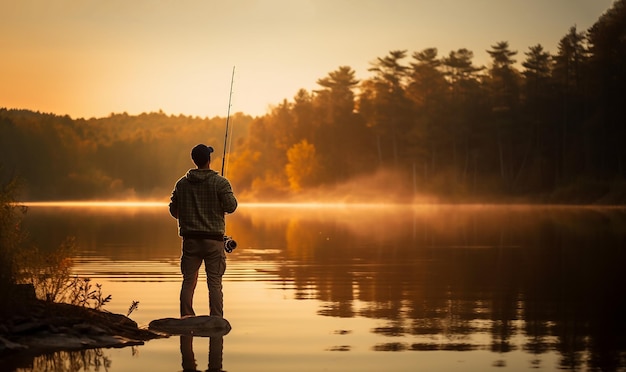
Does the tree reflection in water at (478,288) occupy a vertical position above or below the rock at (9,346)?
above

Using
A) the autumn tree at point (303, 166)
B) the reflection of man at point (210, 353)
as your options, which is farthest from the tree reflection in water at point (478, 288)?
the autumn tree at point (303, 166)

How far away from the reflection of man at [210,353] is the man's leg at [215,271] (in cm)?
69

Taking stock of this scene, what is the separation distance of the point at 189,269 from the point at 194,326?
2.23ft

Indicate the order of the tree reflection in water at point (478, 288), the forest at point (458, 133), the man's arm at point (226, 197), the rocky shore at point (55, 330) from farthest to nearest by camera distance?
the forest at point (458, 133), the man's arm at point (226, 197), the tree reflection in water at point (478, 288), the rocky shore at point (55, 330)

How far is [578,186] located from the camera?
86.2 meters

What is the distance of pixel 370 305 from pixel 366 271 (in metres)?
5.88

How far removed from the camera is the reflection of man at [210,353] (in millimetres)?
9719

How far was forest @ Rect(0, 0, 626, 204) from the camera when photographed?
91.2 meters

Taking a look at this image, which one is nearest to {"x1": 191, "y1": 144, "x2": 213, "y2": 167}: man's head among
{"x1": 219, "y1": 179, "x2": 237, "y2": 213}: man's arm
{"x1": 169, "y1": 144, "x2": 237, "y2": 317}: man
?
{"x1": 169, "y1": 144, "x2": 237, "y2": 317}: man

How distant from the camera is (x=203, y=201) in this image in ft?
40.1

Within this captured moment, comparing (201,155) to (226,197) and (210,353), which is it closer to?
(226,197)

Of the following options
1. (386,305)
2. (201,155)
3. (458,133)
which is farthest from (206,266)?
(458,133)

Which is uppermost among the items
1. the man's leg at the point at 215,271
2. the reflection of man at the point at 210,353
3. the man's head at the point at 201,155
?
the man's head at the point at 201,155

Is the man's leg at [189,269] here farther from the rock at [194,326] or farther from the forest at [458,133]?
the forest at [458,133]
